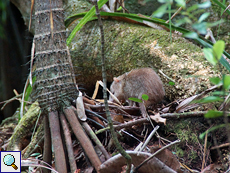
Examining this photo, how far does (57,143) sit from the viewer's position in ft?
5.72

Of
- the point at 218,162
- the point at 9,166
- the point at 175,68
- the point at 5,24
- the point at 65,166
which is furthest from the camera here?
the point at 5,24

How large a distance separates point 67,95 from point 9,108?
153 inches

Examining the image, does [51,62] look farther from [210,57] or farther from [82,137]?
[210,57]

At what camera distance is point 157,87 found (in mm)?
2510

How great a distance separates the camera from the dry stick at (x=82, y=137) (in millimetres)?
1632

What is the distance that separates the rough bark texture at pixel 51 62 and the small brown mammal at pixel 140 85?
3.53 feet

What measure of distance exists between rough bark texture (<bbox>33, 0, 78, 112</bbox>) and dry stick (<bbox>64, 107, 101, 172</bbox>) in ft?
0.36

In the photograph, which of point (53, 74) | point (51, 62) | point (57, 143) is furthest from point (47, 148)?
point (51, 62)

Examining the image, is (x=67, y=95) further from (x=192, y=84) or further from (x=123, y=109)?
(x=192, y=84)

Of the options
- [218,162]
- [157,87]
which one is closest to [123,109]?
[157,87]

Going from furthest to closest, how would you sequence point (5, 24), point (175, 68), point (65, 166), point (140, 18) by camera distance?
1. point (5, 24)
2. point (140, 18)
3. point (175, 68)
4. point (65, 166)

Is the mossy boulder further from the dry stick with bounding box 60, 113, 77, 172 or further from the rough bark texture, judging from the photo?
the dry stick with bounding box 60, 113, 77, 172

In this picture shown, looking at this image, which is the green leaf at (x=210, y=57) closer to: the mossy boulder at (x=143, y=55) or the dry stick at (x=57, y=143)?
the mossy boulder at (x=143, y=55)

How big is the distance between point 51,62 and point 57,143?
0.74 metres
